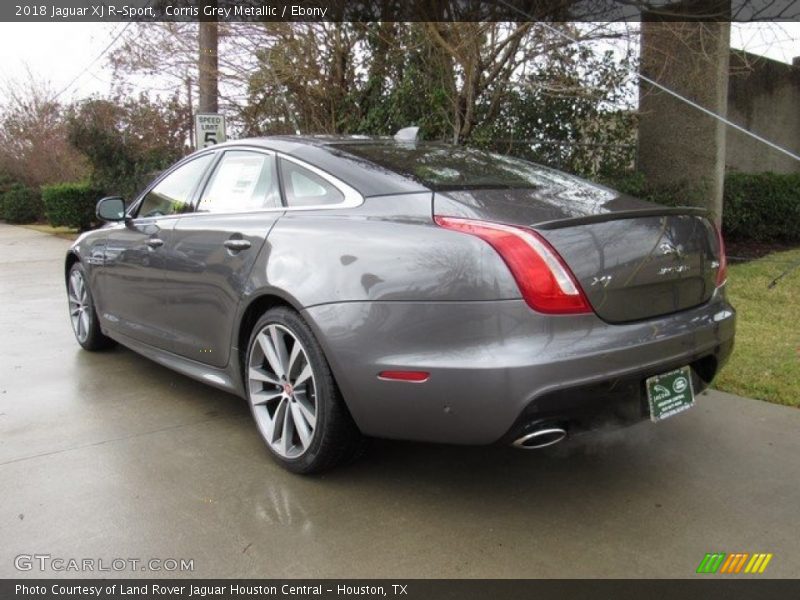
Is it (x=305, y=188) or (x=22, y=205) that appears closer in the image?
(x=305, y=188)

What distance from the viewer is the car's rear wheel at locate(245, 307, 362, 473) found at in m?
2.95

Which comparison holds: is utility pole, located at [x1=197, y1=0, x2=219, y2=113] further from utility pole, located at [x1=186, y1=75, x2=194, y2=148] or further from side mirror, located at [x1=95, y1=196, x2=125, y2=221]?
side mirror, located at [x1=95, y1=196, x2=125, y2=221]

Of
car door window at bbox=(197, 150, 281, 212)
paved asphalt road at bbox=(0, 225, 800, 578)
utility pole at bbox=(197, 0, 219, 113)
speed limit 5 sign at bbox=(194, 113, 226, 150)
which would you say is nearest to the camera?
paved asphalt road at bbox=(0, 225, 800, 578)

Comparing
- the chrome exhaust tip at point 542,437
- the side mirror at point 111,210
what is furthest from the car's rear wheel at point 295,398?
the side mirror at point 111,210

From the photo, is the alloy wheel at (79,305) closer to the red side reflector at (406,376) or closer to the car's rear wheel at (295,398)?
the car's rear wheel at (295,398)

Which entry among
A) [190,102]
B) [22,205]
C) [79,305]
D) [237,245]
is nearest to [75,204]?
[190,102]

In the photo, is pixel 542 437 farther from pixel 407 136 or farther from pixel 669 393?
pixel 407 136

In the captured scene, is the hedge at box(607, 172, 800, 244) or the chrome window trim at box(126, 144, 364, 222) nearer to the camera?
the chrome window trim at box(126, 144, 364, 222)

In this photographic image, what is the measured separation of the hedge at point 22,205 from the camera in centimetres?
2539

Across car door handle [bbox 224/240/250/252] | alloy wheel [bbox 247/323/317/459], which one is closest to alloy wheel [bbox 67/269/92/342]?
car door handle [bbox 224/240/250/252]

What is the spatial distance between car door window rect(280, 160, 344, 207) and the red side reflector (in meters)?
0.86

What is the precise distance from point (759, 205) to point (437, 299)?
8554 millimetres

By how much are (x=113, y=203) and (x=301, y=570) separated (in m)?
3.30

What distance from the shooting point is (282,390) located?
3.25 meters
